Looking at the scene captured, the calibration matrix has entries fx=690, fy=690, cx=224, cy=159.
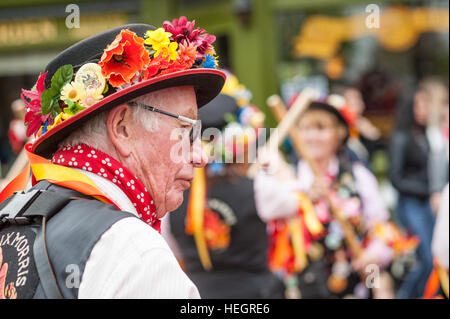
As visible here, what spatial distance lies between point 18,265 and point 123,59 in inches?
24.7

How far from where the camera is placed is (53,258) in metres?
1.58

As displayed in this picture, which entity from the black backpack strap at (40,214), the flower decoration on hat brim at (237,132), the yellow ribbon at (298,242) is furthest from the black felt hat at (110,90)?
the yellow ribbon at (298,242)

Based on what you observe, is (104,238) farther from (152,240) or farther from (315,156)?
(315,156)

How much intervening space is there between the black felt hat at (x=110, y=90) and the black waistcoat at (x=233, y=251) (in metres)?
2.22

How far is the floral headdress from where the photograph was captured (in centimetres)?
190

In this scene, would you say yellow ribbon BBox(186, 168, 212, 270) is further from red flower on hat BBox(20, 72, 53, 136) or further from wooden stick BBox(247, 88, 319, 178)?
red flower on hat BBox(20, 72, 53, 136)

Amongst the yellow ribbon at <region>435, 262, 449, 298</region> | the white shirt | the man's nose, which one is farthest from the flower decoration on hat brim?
the white shirt

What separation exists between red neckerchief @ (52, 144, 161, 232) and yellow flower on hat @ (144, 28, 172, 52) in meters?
0.35

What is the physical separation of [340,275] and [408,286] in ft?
4.10

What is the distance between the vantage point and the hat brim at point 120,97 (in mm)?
1847

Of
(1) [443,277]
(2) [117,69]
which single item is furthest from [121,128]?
(1) [443,277]

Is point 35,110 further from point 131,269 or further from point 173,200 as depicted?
point 131,269

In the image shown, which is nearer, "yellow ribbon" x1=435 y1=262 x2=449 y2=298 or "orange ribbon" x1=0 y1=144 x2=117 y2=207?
"orange ribbon" x1=0 y1=144 x2=117 y2=207
